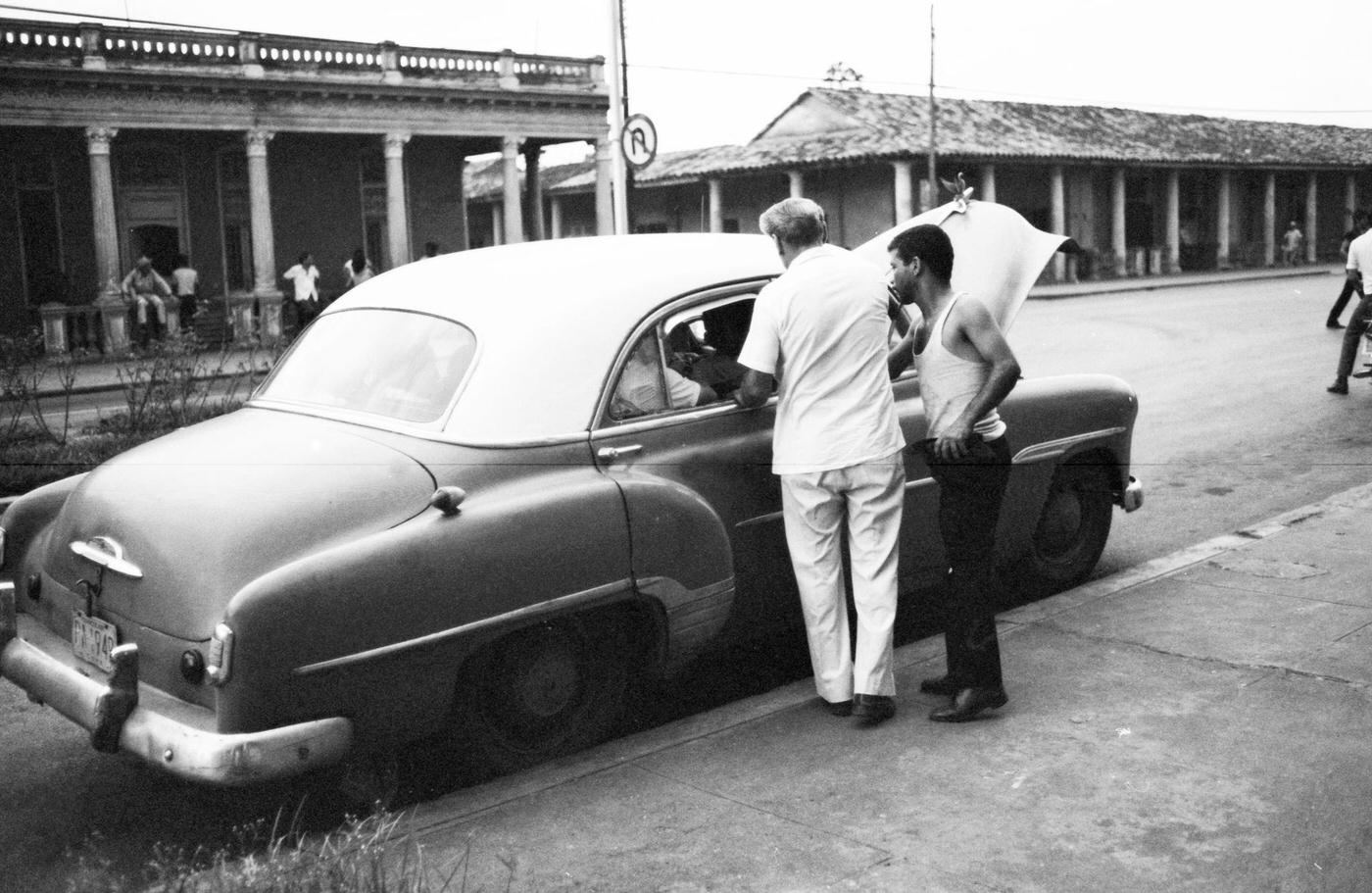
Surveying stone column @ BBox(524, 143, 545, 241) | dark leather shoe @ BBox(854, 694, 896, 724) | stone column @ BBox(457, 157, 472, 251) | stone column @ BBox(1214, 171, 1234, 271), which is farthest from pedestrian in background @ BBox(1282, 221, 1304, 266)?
dark leather shoe @ BBox(854, 694, 896, 724)

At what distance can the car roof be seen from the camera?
4.47 metres

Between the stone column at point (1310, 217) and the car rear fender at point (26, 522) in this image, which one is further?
the stone column at point (1310, 217)

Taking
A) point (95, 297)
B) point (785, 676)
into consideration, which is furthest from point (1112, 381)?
point (95, 297)

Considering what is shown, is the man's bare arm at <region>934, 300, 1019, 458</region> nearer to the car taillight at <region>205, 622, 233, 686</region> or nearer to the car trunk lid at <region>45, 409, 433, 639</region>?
the car trunk lid at <region>45, 409, 433, 639</region>

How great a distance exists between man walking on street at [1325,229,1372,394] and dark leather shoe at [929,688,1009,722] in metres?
9.48

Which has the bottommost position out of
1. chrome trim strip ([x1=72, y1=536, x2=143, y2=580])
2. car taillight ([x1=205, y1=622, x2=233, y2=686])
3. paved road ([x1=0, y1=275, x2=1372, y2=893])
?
paved road ([x1=0, y1=275, x2=1372, y2=893])

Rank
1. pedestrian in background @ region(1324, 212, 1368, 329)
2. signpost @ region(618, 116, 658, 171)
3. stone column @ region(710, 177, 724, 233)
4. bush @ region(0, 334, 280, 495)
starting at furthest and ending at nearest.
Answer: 1. stone column @ region(710, 177, 724, 233)
2. signpost @ region(618, 116, 658, 171)
3. pedestrian in background @ region(1324, 212, 1368, 329)
4. bush @ region(0, 334, 280, 495)

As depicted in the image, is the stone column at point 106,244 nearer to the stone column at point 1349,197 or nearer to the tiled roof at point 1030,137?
the tiled roof at point 1030,137

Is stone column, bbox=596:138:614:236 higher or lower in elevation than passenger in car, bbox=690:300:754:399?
higher

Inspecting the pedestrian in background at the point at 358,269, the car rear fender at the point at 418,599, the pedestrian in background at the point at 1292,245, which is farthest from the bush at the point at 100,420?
the pedestrian in background at the point at 1292,245

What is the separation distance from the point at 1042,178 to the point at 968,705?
132ft

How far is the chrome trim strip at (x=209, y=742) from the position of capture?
12.1ft

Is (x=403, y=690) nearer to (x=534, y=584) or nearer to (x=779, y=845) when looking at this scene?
(x=534, y=584)

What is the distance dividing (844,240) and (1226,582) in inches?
1353
